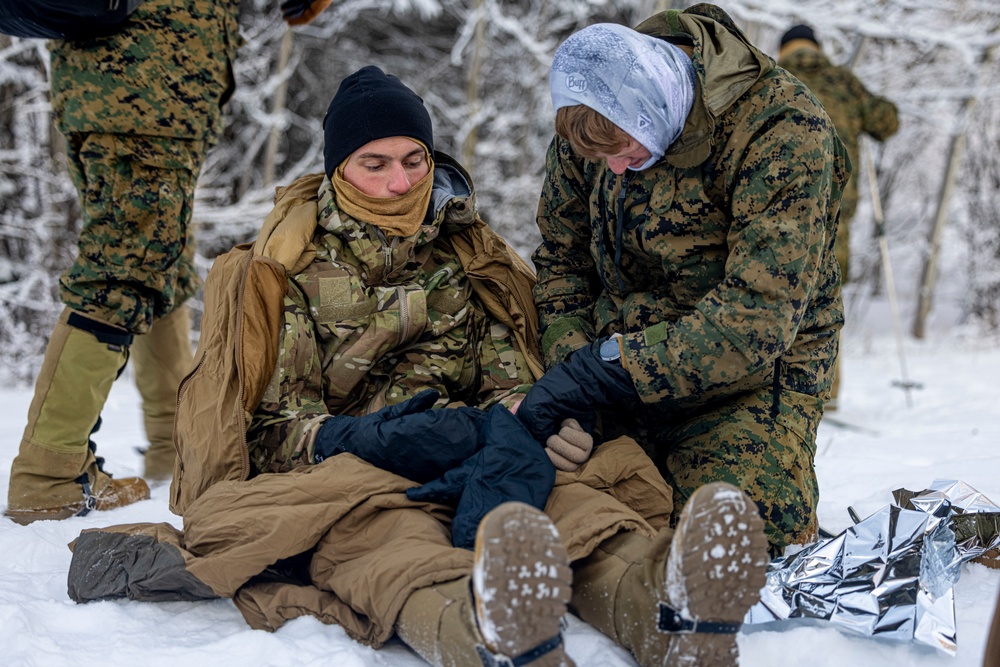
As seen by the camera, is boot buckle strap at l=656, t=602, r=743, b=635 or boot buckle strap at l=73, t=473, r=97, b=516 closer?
boot buckle strap at l=656, t=602, r=743, b=635

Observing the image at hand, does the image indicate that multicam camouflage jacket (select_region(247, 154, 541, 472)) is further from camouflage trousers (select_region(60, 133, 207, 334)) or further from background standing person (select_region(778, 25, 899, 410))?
background standing person (select_region(778, 25, 899, 410))

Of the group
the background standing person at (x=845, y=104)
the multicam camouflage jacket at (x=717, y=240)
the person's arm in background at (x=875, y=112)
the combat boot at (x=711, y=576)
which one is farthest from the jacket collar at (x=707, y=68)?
the person's arm in background at (x=875, y=112)

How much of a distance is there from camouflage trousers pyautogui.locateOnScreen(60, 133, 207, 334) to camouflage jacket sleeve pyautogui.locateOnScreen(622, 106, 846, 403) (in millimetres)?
1792

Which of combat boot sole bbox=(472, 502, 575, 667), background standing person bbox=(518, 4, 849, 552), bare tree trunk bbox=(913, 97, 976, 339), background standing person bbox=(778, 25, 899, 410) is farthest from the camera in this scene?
bare tree trunk bbox=(913, 97, 976, 339)

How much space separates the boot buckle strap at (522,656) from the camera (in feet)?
4.99

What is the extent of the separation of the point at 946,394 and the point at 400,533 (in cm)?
570

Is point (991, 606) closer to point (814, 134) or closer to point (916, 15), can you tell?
point (814, 134)

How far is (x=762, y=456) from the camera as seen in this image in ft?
7.94

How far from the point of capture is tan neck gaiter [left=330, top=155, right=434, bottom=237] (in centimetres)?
256

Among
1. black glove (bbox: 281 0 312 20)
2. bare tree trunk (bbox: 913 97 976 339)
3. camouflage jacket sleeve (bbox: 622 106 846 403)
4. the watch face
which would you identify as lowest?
bare tree trunk (bbox: 913 97 976 339)

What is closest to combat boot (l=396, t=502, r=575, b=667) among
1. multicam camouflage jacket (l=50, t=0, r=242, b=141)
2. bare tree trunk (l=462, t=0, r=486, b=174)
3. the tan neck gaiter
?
the tan neck gaiter

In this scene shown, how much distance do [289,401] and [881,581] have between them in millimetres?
1621

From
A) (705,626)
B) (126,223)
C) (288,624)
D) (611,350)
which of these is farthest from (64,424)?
(705,626)

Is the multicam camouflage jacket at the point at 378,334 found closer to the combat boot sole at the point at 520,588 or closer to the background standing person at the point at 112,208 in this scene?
the background standing person at the point at 112,208
